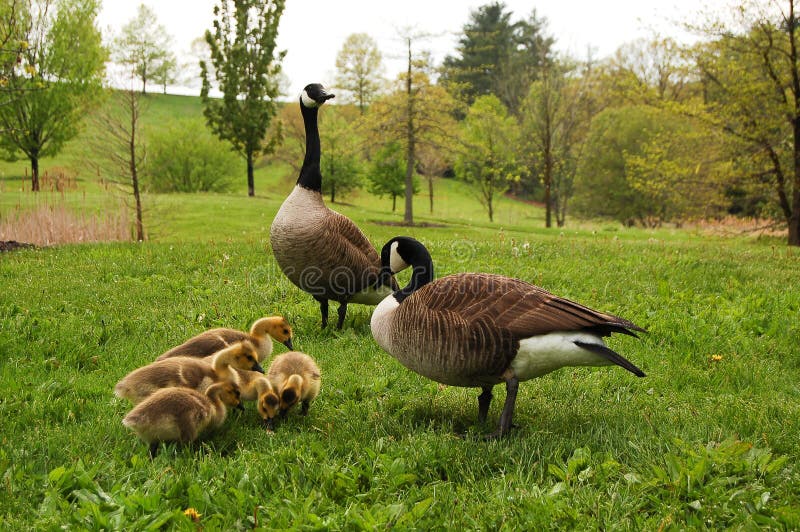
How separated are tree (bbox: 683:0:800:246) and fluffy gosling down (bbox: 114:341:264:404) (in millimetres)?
19708

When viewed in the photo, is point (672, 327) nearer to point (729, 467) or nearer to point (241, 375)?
point (729, 467)

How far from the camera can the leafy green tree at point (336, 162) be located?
45.2 m

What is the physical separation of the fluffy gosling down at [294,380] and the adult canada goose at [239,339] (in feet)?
1.69

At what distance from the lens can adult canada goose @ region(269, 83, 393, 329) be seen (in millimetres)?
6945

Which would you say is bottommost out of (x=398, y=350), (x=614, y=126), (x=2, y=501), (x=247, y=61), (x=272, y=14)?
(x=2, y=501)

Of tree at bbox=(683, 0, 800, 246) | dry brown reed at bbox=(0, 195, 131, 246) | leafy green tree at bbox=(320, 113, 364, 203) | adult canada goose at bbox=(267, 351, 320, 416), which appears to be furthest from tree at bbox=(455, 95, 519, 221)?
adult canada goose at bbox=(267, 351, 320, 416)

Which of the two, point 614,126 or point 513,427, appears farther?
point 614,126

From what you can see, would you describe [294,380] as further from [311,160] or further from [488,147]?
[488,147]

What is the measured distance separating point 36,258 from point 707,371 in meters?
11.6

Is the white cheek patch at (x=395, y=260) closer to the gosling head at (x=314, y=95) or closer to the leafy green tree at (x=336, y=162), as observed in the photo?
the gosling head at (x=314, y=95)

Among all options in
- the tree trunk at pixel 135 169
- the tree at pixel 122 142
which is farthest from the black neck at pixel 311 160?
the tree at pixel 122 142

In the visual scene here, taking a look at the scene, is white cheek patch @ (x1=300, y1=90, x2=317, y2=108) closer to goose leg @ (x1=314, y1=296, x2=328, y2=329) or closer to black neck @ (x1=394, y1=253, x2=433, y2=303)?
goose leg @ (x1=314, y1=296, x2=328, y2=329)

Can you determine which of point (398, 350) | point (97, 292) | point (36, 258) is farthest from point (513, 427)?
point (36, 258)

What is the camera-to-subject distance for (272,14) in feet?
139
